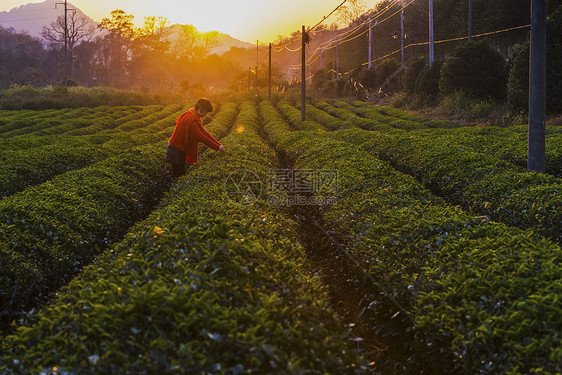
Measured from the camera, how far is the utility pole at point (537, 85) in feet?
29.0

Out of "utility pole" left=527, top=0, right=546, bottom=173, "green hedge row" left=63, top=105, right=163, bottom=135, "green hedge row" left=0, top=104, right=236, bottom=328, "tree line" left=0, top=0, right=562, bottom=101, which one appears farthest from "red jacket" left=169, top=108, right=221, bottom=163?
"tree line" left=0, top=0, right=562, bottom=101

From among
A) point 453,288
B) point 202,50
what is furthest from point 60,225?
point 202,50

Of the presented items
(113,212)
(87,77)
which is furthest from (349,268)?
(87,77)

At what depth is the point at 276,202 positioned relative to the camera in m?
8.19

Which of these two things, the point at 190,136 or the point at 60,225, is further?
the point at 190,136

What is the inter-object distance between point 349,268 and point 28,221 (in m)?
4.98

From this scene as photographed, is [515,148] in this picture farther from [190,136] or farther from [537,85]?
[190,136]

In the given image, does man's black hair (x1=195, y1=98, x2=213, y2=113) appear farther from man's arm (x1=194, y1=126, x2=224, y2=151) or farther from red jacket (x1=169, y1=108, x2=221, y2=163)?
man's arm (x1=194, y1=126, x2=224, y2=151)

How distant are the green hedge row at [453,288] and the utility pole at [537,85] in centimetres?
367

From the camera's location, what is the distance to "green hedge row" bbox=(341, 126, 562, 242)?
6.93 meters

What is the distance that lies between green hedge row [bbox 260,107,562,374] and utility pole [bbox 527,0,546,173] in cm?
367

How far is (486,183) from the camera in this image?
8.54m

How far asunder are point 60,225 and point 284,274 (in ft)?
13.2

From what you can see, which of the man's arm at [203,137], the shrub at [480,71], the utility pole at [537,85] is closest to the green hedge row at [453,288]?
the utility pole at [537,85]
